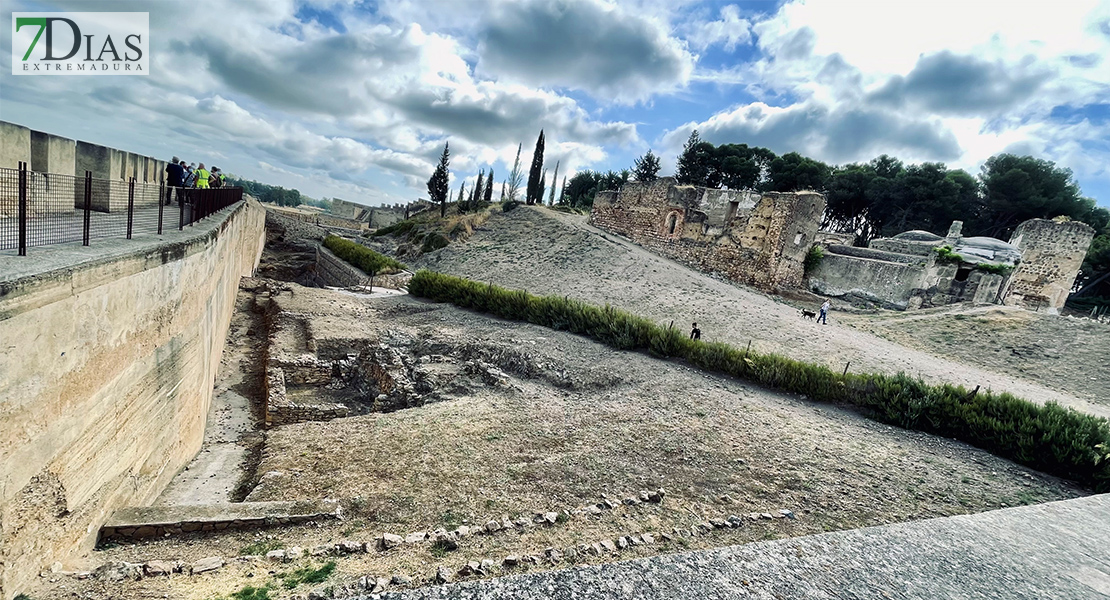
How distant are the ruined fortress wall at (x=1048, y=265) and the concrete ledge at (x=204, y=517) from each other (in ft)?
89.0

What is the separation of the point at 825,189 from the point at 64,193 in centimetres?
4970

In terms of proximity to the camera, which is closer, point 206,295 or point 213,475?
point 213,475

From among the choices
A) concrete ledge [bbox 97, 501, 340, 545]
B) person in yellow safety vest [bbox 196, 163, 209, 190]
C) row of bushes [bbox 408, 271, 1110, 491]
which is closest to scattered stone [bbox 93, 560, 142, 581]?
concrete ledge [bbox 97, 501, 340, 545]

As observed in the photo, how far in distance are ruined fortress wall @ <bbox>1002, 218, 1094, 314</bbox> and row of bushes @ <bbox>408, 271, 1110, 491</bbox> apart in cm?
1602

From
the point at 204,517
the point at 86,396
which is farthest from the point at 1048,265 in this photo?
the point at 86,396

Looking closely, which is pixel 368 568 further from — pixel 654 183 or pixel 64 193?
pixel 654 183

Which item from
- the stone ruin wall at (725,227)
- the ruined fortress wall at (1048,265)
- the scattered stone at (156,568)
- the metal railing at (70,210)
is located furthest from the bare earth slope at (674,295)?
the metal railing at (70,210)

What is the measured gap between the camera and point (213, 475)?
21.6 ft

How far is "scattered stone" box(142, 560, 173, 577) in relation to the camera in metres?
3.87

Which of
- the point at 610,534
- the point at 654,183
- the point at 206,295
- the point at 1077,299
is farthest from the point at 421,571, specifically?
the point at 1077,299

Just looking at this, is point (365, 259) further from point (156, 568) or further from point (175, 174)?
point (156, 568)

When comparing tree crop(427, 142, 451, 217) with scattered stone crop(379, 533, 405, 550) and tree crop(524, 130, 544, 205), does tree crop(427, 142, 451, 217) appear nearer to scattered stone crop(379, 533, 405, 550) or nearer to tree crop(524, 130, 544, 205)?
tree crop(524, 130, 544, 205)

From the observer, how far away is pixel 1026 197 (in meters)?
35.2

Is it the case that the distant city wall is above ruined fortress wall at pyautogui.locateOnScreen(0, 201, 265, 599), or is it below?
above
